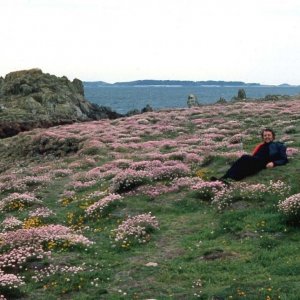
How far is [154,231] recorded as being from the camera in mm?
16516

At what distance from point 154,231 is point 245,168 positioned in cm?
619

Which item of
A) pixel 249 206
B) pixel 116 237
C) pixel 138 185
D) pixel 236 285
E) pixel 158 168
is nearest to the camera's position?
pixel 236 285

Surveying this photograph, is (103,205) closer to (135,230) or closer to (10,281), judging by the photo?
(135,230)

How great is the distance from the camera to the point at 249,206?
17.7m

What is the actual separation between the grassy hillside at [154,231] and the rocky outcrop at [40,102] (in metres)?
35.1

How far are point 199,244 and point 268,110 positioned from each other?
37676 mm

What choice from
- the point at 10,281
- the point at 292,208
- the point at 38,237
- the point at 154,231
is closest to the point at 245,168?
the point at 292,208

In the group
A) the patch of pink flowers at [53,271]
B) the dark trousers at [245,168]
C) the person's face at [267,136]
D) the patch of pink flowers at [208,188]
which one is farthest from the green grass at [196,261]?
the person's face at [267,136]

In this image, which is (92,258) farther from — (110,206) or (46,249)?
(110,206)

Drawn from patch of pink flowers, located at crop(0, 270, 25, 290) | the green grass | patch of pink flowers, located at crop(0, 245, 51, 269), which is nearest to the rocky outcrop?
patch of pink flowers, located at crop(0, 245, 51, 269)

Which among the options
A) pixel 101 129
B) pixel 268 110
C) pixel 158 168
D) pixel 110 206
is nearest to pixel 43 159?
pixel 101 129

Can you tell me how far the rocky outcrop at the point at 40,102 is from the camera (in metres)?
65.6

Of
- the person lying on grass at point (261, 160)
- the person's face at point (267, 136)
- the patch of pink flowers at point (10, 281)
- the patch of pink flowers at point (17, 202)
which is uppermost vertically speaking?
the person's face at point (267, 136)

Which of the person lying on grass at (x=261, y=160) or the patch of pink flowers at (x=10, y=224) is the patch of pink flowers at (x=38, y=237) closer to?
the patch of pink flowers at (x=10, y=224)
